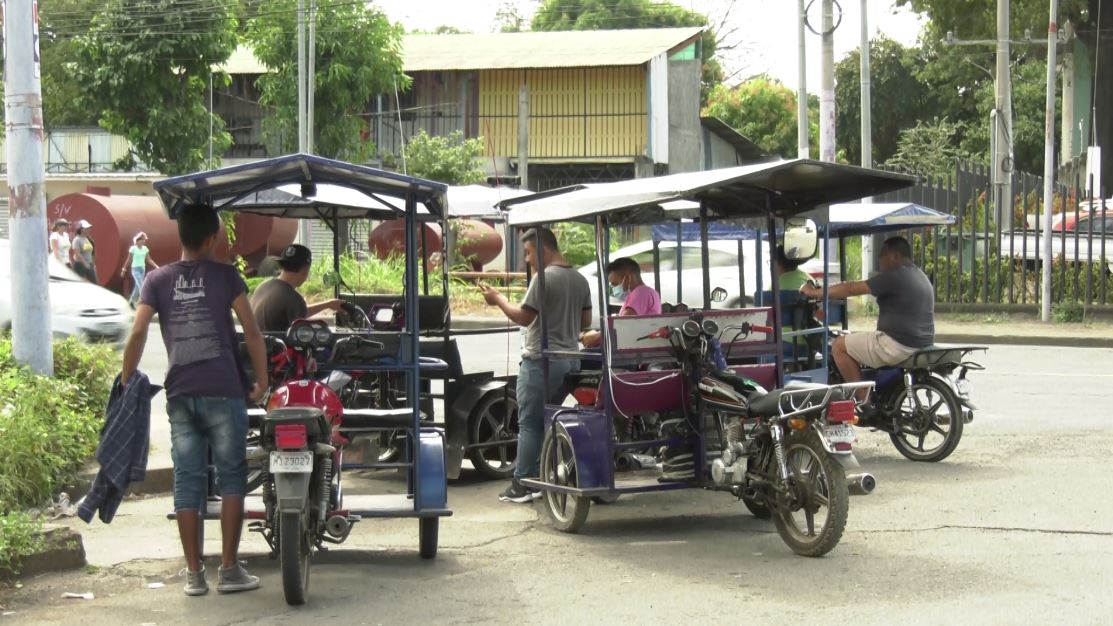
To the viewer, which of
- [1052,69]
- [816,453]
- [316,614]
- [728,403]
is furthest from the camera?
[1052,69]

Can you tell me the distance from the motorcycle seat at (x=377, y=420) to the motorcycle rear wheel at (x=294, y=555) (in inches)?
43.0

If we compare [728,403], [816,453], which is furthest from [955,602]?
[728,403]

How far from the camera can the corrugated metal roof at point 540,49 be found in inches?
1419

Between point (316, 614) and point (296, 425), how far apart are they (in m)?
0.84

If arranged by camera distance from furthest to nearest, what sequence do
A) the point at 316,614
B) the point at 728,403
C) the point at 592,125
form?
the point at 592,125 < the point at 728,403 < the point at 316,614

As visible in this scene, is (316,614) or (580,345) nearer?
(316,614)

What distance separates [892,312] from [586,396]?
2960 mm

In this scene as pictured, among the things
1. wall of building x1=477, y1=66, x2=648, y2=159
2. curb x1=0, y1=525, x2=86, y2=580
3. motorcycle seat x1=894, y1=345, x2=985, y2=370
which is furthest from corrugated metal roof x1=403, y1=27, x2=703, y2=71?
curb x1=0, y1=525, x2=86, y2=580

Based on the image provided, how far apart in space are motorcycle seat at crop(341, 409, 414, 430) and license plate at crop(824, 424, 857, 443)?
2150 millimetres

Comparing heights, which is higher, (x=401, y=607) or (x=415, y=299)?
(x=415, y=299)

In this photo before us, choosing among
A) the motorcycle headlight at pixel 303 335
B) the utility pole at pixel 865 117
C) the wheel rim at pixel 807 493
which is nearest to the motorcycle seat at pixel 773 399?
the wheel rim at pixel 807 493

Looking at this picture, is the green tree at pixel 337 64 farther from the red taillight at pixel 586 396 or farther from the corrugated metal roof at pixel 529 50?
the red taillight at pixel 586 396

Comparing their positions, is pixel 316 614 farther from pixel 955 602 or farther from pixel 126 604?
pixel 955 602

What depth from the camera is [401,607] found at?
6.68 m
